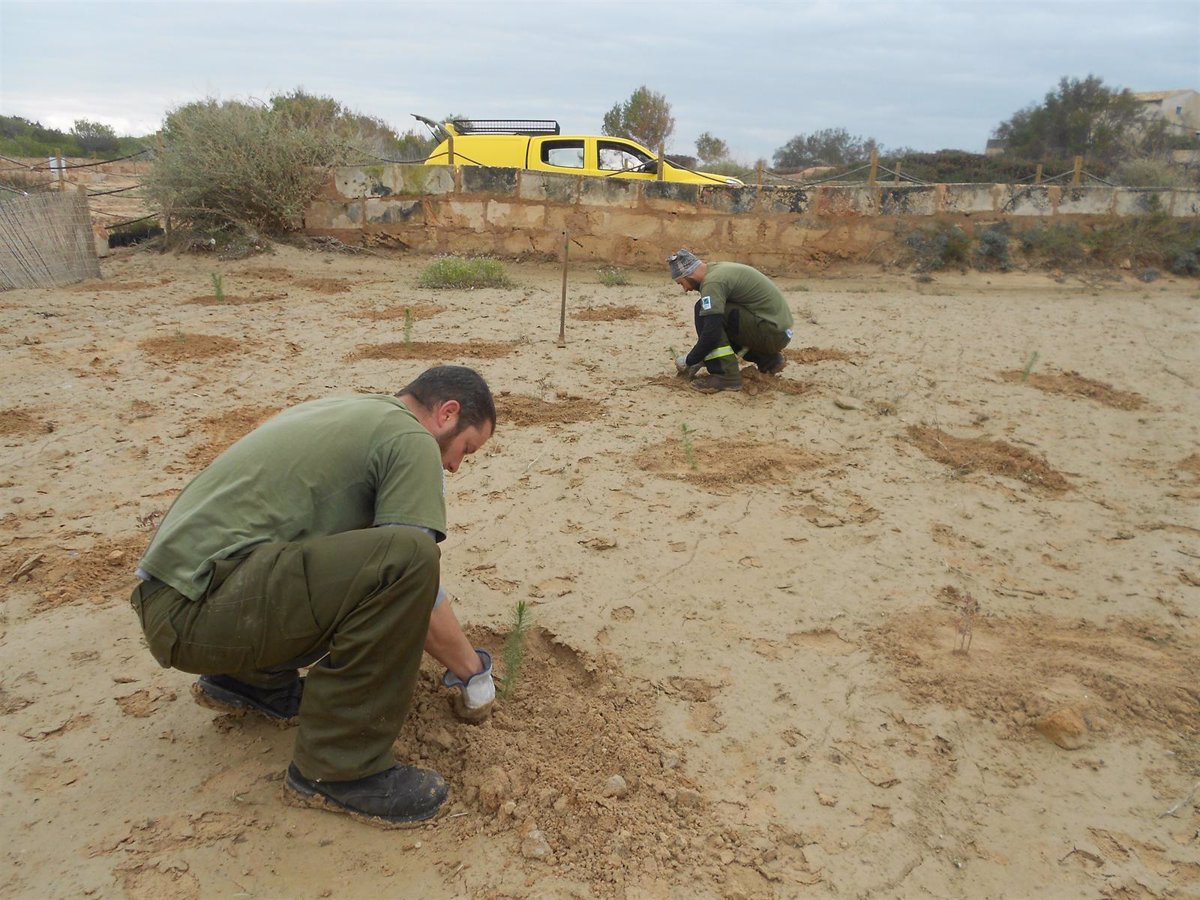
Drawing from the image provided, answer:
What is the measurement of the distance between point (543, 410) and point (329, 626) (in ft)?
10.1

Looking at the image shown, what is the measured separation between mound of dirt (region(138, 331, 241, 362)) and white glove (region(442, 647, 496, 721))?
13.8 feet

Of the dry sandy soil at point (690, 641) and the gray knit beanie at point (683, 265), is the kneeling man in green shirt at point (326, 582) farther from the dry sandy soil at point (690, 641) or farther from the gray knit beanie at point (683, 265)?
the gray knit beanie at point (683, 265)

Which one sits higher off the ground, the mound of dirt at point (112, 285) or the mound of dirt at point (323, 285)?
the mound of dirt at point (323, 285)

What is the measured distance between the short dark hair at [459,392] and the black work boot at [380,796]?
84 centimetres

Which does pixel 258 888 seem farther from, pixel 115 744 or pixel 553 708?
pixel 553 708

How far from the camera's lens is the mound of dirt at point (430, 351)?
5746mm

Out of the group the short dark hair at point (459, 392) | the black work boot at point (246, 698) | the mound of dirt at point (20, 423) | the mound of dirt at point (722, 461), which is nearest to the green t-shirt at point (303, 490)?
the short dark hair at point (459, 392)

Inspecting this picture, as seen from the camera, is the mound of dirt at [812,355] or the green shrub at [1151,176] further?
the green shrub at [1151,176]

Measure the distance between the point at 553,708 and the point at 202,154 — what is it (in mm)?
9797

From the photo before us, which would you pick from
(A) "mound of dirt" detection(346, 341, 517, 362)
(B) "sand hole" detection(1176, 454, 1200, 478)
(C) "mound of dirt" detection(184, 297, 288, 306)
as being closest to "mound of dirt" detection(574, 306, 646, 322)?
(A) "mound of dirt" detection(346, 341, 517, 362)

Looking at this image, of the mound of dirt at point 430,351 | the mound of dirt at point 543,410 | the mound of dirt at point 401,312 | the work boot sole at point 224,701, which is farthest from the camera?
the mound of dirt at point 401,312

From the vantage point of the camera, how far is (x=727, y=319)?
5480mm

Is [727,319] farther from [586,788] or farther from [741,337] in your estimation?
[586,788]

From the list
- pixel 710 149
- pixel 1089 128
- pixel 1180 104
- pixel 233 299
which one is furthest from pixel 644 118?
pixel 1180 104
